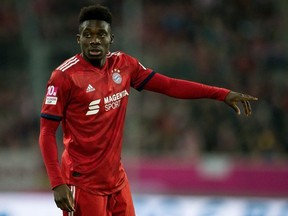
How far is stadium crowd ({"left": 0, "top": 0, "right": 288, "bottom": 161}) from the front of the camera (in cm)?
1112

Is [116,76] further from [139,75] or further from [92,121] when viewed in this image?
[92,121]

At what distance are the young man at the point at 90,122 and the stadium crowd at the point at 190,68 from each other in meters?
6.00

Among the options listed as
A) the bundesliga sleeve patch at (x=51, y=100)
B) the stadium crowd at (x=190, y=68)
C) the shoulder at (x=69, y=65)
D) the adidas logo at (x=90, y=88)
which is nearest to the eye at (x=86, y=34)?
the shoulder at (x=69, y=65)

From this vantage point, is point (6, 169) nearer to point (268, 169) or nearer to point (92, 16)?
point (268, 169)

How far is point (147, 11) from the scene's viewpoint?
12.8 m

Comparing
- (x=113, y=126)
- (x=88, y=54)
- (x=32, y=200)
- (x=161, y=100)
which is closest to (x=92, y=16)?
(x=88, y=54)

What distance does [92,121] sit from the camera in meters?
4.88

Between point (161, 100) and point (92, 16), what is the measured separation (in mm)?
7064

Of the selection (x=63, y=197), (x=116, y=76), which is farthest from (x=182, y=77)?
(x=63, y=197)

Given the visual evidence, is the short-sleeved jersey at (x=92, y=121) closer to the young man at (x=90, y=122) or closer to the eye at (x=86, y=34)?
the young man at (x=90, y=122)

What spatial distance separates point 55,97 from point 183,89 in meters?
0.96

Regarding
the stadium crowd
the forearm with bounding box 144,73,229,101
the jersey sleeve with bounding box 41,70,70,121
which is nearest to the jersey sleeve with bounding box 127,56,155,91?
the forearm with bounding box 144,73,229,101

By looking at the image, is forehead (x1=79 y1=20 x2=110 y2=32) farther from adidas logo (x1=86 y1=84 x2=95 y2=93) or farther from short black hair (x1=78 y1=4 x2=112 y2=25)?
adidas logo (x1=86 y1=84 x2=95 y2=93)

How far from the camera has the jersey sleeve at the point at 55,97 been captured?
4.71 metres
